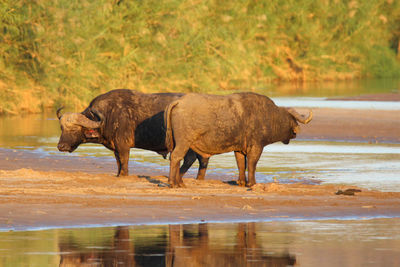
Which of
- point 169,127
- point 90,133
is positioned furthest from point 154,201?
point 90,133

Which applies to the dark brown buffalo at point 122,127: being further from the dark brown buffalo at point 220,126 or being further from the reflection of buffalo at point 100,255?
the reflection of buffalo at point 100,255

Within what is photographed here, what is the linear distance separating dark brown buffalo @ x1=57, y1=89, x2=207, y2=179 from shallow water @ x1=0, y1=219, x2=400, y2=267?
4.89 m

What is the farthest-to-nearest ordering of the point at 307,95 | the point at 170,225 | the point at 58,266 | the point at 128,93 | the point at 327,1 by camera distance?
the point at 327,1 < the point at 307,95 < the point at 128,93 < the point at 170,225 < the point at 58,266

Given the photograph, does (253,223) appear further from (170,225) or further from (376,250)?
(376,250)

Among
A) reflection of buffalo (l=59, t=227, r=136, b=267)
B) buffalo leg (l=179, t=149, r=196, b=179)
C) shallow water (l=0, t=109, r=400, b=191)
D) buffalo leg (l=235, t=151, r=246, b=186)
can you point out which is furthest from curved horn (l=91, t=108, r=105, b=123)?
reflection of buffalo (l=59, t=227, r=136, b=267)

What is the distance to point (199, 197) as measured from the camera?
41.0 ft

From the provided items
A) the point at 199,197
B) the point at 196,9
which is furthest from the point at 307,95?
the point at 199,197

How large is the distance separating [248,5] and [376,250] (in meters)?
50.3

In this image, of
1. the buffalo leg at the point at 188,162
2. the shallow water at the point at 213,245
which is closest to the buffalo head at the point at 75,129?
the buffalo leg at the point at 188,162

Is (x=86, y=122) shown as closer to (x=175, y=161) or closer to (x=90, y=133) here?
(x=90, y=133)

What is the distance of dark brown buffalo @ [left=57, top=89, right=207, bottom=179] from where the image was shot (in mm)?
15547

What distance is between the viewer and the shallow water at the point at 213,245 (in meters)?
8.70

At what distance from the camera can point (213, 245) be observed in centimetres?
949

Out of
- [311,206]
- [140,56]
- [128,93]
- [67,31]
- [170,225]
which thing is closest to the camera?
[170,225]
